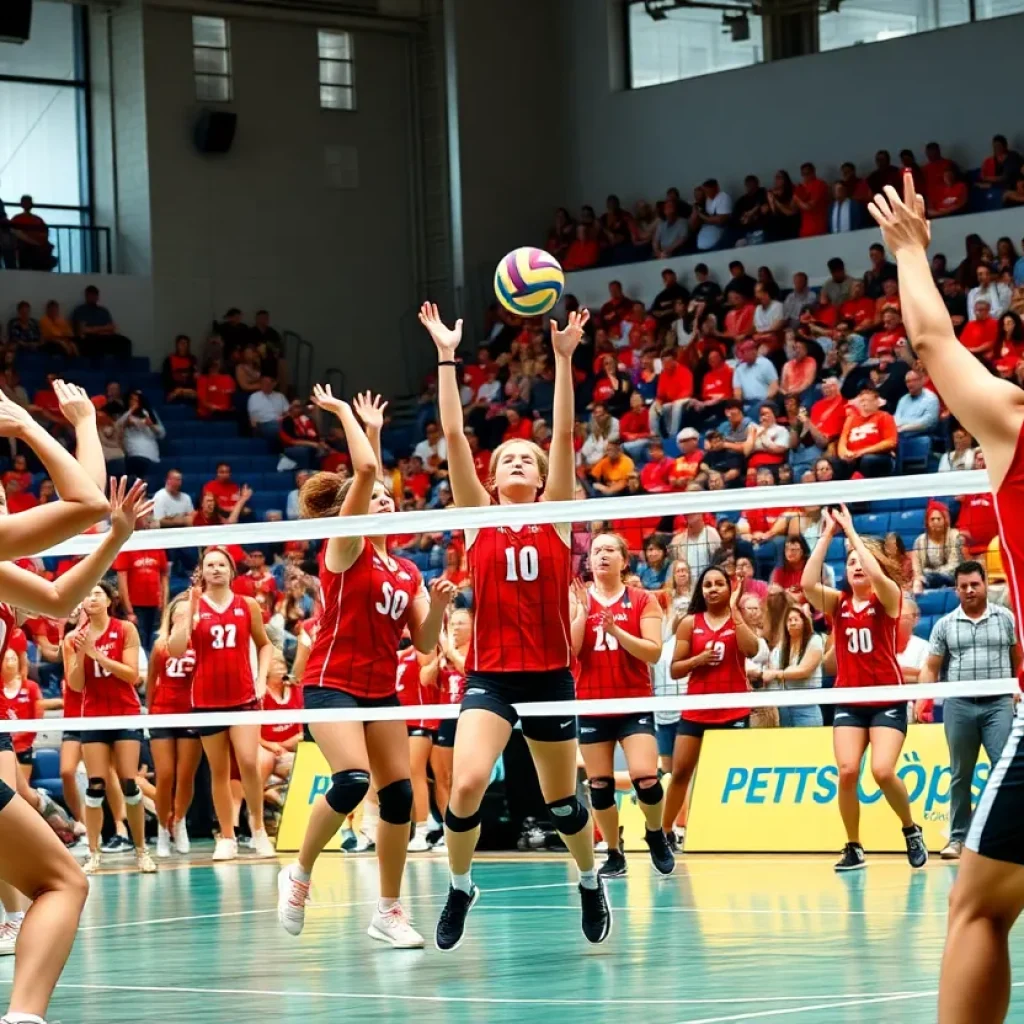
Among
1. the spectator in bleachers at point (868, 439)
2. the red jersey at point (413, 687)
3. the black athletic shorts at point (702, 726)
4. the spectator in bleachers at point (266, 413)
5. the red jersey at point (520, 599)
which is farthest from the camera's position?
the spectator in bleachers at point (266, 413)

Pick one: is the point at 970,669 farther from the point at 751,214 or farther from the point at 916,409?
the point at 751,214

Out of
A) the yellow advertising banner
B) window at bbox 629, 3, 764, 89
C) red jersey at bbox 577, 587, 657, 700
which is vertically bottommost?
the yellow advertising banner

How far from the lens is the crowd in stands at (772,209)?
2320 centimetres

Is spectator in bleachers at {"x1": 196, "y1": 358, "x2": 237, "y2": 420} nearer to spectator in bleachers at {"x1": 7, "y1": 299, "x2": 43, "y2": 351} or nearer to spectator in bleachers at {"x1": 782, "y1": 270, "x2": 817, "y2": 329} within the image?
spectator in bleachers at {"x1": 7, "y1": 299, "x2": 43, "y2": 351}

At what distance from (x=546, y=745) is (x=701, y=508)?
4.34ft

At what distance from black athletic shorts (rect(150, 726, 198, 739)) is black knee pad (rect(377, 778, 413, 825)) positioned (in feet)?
22.5

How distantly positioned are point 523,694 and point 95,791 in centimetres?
728

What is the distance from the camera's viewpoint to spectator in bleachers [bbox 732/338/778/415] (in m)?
21.8

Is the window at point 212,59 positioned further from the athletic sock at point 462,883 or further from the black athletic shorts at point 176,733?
the athletic sock at point 462,883

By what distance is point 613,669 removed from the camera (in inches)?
492

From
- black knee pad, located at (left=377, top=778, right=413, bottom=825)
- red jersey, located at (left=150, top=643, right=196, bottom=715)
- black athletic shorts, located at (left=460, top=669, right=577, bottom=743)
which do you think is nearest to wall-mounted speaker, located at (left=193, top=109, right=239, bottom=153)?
red jersey, located at (left=150, top=643, right=196, bottom=715)

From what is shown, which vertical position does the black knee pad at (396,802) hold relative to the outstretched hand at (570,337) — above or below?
below

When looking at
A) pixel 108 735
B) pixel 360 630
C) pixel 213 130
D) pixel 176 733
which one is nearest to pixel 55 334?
pixel 213 130

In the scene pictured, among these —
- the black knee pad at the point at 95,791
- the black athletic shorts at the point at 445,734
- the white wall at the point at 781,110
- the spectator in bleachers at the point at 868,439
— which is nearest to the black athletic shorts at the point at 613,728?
the black athletic shorts at the point at 445,734
